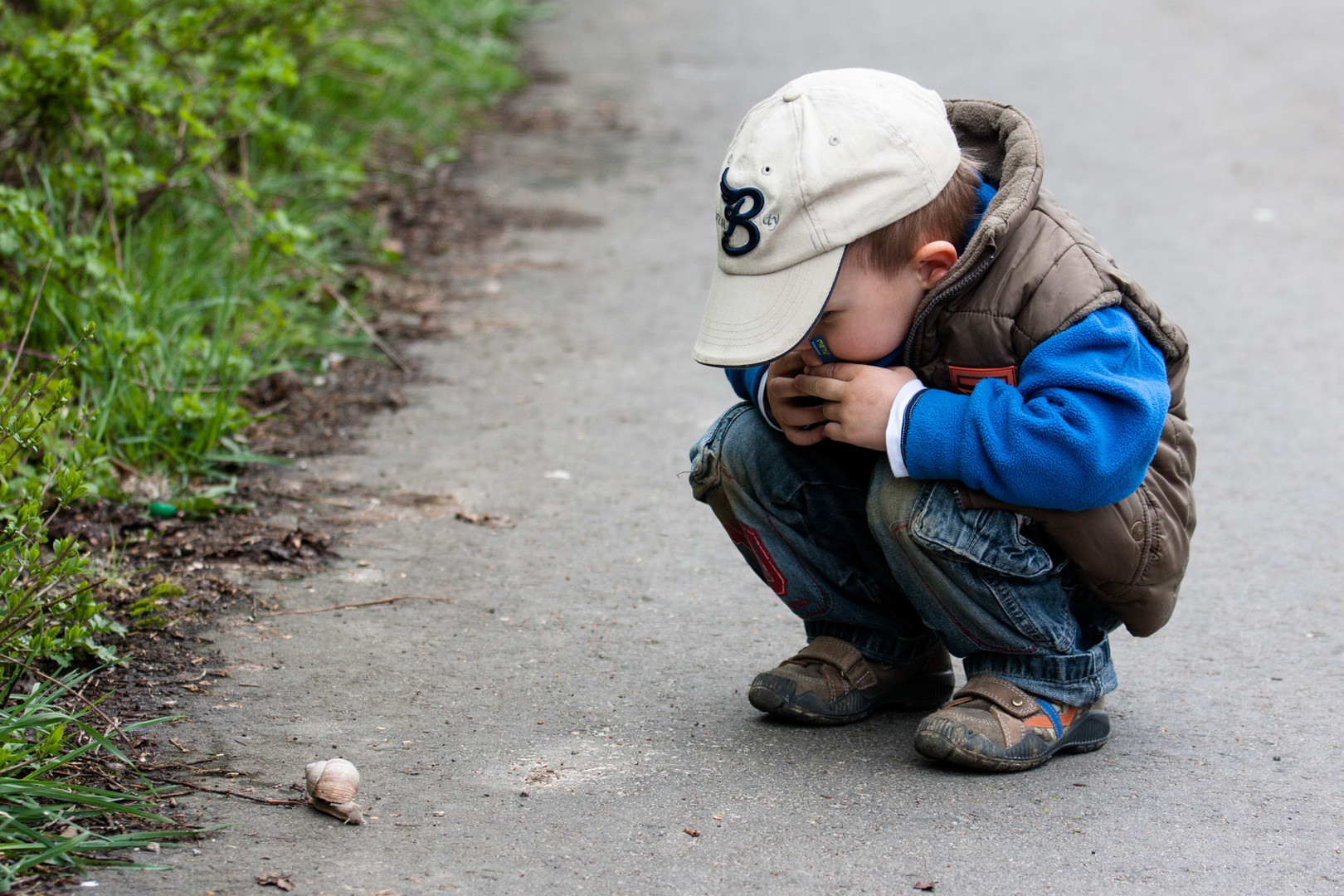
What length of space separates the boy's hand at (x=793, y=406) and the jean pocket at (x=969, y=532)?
0.22 m

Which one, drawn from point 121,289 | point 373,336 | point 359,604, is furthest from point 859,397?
point 373,336

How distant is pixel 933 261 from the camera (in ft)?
6.58

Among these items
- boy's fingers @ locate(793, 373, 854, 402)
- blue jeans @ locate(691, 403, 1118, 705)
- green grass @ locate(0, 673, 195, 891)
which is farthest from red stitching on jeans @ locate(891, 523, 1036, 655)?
green grass @ locate(0, 673, 195, 891)

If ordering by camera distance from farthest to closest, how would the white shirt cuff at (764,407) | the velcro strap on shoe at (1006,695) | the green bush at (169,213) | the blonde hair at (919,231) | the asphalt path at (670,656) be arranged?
the green bush at (169,213) < the white shirt cuff at (764,407) < the velcro strap on shoe at (1006,695) < the blonde hair at (919,231) < the asphalt path at (670,656)

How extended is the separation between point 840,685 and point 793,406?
1.58 feet

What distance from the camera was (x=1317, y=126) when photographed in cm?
638

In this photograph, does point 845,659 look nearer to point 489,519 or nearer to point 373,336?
point 489,519

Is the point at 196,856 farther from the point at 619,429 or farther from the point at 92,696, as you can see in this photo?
the point at 619,429

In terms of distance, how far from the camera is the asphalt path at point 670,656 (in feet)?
6.12

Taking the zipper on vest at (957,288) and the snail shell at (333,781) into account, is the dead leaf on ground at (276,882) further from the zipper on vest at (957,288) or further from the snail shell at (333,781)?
the zipper on vest at (957,288)

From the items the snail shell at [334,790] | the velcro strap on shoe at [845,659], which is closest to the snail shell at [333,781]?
the snail shell at [334,790]

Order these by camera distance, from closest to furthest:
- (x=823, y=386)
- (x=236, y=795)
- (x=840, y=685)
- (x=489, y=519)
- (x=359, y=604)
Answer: (x=236, y=795) < (x=823, y=386) < (x=840, y=685) < (x=359, y=604) < (x=489, y=519)

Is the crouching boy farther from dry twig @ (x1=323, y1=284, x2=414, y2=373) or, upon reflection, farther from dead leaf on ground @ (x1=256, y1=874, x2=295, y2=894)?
dry twig @ (x1=323, y1=284, x2=414, y2=373)

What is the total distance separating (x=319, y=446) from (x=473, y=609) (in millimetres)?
974
